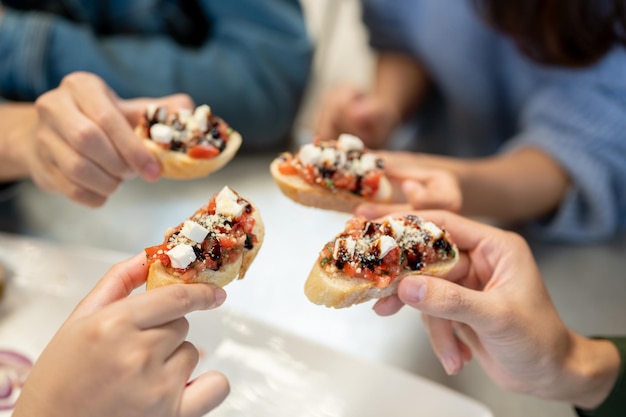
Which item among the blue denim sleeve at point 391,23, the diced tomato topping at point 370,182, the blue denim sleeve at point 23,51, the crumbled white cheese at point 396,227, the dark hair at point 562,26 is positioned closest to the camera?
the crumbled white cheese at point 396,227

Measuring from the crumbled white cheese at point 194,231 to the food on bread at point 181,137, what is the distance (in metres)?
0.31

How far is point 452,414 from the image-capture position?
0.89m

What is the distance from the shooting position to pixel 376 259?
782mm

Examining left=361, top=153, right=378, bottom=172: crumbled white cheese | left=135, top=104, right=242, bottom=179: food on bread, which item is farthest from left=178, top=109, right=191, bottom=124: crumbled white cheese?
left=361, top=153, right=378, bottom=172: crumbled white cheese

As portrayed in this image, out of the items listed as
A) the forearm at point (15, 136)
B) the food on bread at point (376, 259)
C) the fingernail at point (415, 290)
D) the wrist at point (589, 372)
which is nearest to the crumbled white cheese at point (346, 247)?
the food on bread at point (376, 259)

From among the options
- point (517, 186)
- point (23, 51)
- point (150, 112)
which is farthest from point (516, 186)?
point (23, 51)

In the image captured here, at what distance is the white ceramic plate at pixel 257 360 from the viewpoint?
908mm

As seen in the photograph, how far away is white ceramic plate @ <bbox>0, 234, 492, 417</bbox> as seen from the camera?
0.91m

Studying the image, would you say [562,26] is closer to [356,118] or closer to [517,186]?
[517,186]

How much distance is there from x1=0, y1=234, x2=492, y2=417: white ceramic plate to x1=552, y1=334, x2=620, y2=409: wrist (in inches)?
5.3

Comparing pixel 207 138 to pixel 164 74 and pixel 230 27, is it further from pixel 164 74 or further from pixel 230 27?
pixel 230 27

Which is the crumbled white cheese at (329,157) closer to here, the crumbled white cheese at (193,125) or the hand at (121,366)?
the crumbled white cheese at (193,125)

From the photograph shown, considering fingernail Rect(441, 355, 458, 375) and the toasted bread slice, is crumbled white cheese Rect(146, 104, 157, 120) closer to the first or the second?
the toasted bread slice

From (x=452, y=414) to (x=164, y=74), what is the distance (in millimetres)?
1006
